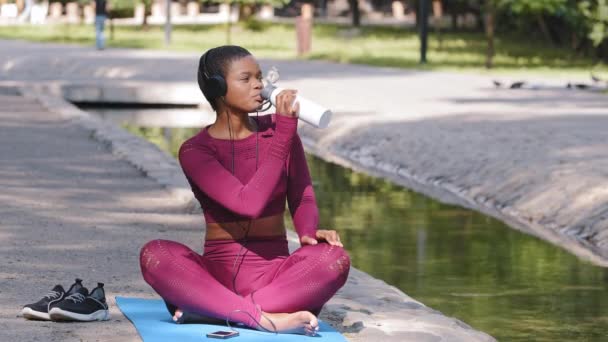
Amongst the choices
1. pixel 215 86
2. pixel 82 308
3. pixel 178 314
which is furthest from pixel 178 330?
pixel 215 86

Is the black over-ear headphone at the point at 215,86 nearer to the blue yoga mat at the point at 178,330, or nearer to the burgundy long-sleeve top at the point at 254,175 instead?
the burgundy long-sleeve top at the point at 254,175

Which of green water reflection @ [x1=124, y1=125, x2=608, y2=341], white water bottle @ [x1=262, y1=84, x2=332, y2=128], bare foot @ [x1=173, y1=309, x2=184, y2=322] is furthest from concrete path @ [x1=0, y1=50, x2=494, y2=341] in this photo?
white water bottle @ [x1=262, y1=84, x2=332, y2=128]

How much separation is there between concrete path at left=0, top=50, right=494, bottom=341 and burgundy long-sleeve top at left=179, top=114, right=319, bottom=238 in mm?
578

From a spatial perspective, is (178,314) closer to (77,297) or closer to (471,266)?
(77,297)

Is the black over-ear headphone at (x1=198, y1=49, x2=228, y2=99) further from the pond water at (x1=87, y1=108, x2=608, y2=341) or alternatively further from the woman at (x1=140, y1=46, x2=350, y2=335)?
the pond water at (x1=87, y1=108, x2=608, y2=341)

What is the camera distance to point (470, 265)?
1033cm

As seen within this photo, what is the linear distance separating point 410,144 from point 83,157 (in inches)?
175

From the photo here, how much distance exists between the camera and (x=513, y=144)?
16.5 metres

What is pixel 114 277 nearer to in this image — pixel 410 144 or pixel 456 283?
pixel 456 283

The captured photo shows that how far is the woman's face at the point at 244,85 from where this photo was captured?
6.41 metres

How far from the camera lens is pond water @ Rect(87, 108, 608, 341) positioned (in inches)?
328

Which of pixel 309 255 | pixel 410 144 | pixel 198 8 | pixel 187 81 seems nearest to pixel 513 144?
pixel 410 144

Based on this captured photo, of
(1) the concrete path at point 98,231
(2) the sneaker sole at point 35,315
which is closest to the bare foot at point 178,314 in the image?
(1) the concrete path at point 98,231

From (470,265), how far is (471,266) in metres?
0.04
